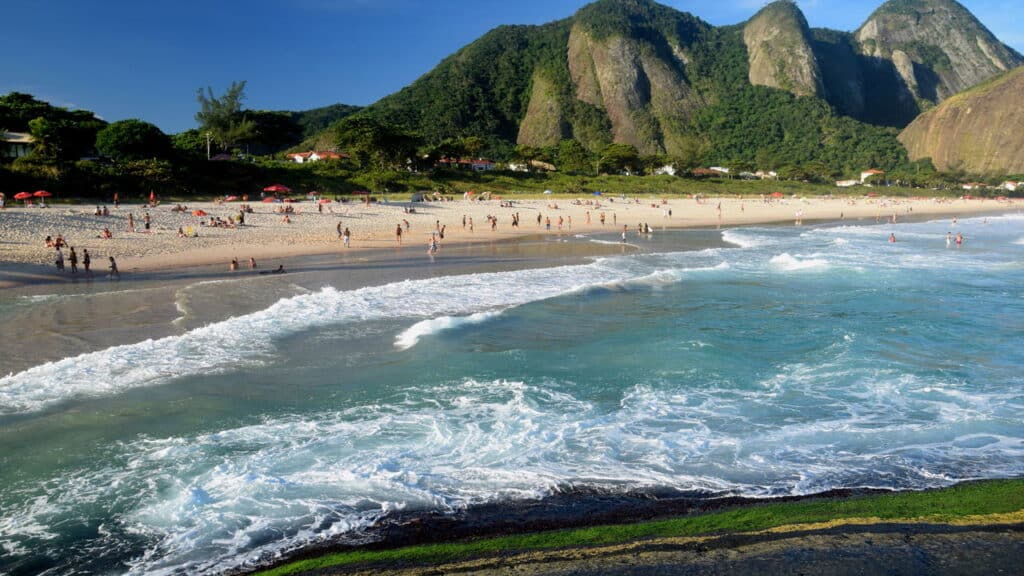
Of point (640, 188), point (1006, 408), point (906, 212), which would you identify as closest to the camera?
point (1006, 408)

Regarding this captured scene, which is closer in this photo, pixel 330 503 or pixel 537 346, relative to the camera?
pixel 330 503

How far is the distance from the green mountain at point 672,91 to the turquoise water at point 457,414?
102204 millimetres

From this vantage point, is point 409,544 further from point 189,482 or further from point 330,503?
point 189,482

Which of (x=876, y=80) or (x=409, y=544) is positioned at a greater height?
(x=876, y=80)

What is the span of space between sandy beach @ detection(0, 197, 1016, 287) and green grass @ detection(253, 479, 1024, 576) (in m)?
19.5

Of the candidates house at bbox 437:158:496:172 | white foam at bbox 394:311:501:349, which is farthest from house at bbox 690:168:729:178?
white foam at bbox 394:311:501:349

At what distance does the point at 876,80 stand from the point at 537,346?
21877cm

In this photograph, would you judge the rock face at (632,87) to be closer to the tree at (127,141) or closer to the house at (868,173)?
the house at (868,173)

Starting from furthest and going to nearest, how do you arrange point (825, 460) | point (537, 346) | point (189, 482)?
point (537, 346), point (825, 460), point (189, 482)

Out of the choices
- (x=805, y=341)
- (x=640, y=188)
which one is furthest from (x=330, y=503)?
(x=640, y=188)

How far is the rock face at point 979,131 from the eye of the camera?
132 meters

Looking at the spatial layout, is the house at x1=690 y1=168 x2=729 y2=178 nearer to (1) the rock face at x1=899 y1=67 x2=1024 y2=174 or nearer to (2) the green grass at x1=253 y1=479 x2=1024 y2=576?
(1) the rock face at x1=899 y1=67 x2=1024 y2=174

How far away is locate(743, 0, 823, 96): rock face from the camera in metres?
166

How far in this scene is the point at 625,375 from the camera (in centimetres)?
1197
